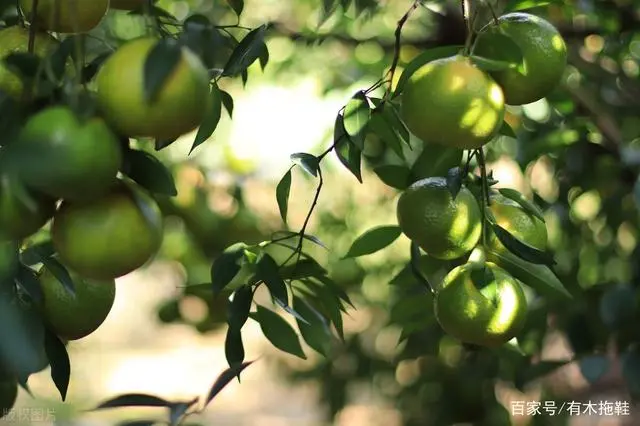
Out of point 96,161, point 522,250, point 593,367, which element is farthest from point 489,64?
point 593,367

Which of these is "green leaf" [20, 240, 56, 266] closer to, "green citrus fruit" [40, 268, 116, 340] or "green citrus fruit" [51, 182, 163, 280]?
"green citrus fruit" [40, 268, 116, 340]

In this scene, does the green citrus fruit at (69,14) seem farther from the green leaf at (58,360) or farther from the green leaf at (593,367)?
the green leaf at (593,367)

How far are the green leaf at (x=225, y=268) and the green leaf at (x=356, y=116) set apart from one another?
13 centimetres

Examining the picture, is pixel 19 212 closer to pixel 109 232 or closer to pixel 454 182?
pixel 109 232

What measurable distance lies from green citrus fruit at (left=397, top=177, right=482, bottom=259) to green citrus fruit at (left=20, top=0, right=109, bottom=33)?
0.24 metres

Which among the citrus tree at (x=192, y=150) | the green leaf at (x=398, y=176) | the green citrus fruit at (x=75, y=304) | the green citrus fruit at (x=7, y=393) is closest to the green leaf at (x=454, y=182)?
the citrus tree at (x=192, y=150)

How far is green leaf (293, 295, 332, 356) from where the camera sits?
2.51ft

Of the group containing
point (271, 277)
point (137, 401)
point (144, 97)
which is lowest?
point (137, 401)

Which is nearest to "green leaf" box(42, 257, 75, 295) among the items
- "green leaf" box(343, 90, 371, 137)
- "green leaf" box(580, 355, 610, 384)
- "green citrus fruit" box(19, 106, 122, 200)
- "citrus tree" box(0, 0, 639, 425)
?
"citrus tree" box(0, 0, 639, 425)

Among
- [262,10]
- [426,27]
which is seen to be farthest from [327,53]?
[426,27]

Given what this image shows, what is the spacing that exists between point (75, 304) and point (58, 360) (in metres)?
0.04

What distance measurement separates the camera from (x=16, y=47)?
0.59 metres

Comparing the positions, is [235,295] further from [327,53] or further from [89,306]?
[327,53]

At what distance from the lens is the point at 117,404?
71 cm
